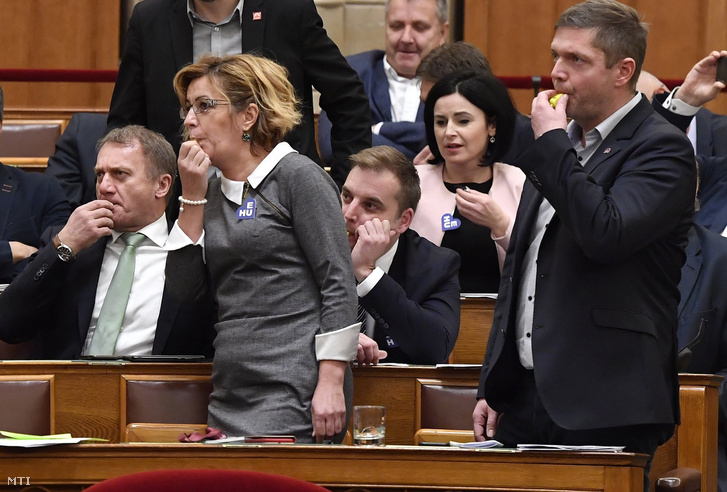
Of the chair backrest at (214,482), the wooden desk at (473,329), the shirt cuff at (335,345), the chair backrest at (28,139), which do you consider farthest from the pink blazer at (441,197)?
the chair backrest at (28,139)

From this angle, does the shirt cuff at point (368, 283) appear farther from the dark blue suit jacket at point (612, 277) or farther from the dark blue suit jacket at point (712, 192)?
the dark blue suit jacket at point (712, 192)

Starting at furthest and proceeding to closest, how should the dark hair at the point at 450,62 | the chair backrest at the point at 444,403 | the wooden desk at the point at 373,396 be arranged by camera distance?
the dark hair at the point at 450,62
the chair backrest at the point at 444,403
the wooden desk at the point at 373,396

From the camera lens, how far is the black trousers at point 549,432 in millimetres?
2186

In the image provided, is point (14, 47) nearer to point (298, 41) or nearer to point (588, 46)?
point (298, 41)

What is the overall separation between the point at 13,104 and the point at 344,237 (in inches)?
163

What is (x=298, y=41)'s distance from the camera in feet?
11.3

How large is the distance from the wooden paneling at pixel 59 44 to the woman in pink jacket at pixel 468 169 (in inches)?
118

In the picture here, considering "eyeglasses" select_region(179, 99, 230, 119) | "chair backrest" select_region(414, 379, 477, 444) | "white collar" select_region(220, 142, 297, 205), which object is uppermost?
"eyeglasses" select_region(179, 99, 230, 119)

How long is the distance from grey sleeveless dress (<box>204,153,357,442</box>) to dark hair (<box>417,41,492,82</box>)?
58.0 inches

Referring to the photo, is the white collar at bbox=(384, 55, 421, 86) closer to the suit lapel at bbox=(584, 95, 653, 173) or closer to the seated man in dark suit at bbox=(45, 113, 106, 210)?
the seated man in dark suit at bbox=(45, 113, 106, 210)

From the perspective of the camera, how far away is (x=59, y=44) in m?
6.12

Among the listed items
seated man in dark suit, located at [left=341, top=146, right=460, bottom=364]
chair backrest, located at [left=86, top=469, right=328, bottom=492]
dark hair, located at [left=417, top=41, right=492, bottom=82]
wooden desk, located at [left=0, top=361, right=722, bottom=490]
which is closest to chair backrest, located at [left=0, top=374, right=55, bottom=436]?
wooden desk, located at [left=0, top=361, right=722, bottom=490]

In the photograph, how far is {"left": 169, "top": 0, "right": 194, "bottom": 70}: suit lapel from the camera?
11.1ft

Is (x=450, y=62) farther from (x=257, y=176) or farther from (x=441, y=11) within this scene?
(x=257, y=176)
